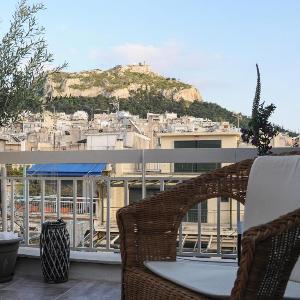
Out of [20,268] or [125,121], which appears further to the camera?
[125,121]

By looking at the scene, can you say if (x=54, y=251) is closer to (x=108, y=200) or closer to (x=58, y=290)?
(x=58, y=290)

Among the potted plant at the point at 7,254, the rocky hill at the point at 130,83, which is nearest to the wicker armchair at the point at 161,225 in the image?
the potted plant at the point at 7,254

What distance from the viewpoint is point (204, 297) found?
1714 mm

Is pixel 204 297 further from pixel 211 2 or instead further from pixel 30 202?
pixel 211 2

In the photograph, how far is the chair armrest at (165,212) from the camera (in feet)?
7.27

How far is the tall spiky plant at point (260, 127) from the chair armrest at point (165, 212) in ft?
2.11

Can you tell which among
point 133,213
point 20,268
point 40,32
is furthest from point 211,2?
point 133,213

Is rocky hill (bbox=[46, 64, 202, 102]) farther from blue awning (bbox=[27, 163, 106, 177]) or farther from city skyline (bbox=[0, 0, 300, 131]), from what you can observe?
blue awning (bbox=[27, 163, 106, 177])

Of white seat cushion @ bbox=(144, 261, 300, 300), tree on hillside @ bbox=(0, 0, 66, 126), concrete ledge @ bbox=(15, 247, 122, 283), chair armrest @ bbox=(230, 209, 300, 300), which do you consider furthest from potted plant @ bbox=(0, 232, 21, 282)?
chair armrest @ bbox=(230, 209, 300, 300)

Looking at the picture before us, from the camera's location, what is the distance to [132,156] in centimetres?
352

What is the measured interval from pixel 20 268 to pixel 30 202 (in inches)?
21.4

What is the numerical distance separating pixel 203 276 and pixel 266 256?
506 mm

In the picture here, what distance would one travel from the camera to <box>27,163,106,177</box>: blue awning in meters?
3.87

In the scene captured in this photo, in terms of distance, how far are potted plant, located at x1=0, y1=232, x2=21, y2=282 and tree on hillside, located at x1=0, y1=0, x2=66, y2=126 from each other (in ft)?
2.79
